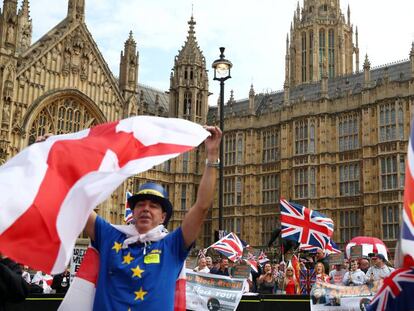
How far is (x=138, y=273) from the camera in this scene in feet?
12.6

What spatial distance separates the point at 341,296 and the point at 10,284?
5.04 metres

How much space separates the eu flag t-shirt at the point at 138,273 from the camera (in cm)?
381

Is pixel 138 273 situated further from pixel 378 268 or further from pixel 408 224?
pixel 378 268

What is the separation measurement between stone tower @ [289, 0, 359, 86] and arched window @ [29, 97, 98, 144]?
27071mm

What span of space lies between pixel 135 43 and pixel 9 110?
11.0 metres

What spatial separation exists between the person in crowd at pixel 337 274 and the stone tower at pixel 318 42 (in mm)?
45943

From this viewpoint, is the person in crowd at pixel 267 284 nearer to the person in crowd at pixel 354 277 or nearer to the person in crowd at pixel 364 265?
the person in crowd at pixel 364 265

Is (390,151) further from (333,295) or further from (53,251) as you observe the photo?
(53,251)

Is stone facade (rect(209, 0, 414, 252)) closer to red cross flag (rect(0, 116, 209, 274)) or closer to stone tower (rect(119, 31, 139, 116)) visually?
stone tower (rect(119, 31, 139, 116))

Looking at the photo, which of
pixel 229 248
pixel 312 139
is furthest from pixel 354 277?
pixel 312 139

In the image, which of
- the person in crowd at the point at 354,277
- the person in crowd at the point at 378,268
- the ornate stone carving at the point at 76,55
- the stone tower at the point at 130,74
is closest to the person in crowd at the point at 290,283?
the person in crowd at the point at 354,277

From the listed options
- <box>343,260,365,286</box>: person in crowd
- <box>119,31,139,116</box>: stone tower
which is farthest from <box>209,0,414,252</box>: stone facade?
<box>343,260,365,286</box>: person in crowd

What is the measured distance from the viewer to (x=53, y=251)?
343cm

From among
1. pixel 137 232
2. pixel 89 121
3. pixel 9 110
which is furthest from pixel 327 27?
pixel 137 232
